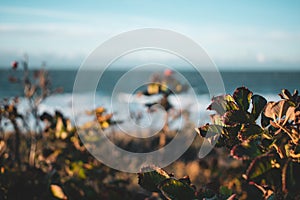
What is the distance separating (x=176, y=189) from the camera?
35.2 inches

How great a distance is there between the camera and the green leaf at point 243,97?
0.98 m

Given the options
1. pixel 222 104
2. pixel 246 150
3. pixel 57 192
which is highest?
pixel 222 104

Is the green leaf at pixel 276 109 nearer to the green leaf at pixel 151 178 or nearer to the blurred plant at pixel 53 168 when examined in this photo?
the green leaf at pixel 151 178

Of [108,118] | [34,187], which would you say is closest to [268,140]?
[34,187]

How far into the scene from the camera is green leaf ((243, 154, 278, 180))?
2.42ft

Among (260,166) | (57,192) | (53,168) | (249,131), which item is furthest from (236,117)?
(53,168)

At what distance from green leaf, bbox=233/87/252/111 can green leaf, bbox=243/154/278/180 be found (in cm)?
23

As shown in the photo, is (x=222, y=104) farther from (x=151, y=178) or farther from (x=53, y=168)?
(x=53, y=168)

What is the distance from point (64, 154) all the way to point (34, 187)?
483 mm

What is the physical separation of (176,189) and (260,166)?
230 millimetres

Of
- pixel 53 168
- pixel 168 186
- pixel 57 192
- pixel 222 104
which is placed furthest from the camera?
pixel 53 168

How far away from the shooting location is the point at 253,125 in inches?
36.9

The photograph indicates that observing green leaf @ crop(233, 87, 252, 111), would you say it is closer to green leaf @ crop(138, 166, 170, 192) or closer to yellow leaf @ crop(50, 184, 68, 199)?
green leaf @ crop(138, 166, 170, 192)

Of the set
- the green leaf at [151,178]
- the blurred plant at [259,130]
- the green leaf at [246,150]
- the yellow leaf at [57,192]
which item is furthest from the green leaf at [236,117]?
the yellow leaf at [57,192]
